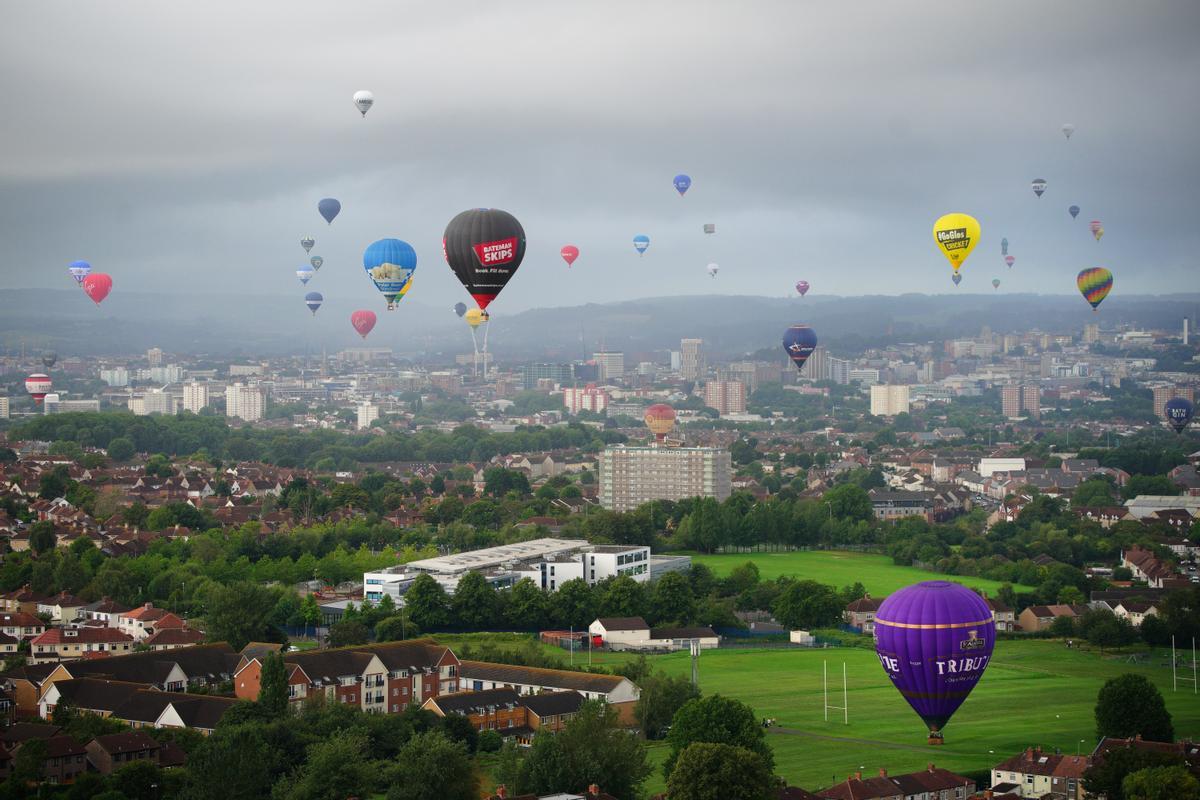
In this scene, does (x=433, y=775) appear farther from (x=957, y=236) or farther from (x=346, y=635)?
(x=957, y=236)

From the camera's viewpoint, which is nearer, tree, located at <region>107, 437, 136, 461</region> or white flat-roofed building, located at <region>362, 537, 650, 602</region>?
white flat-roofed building, located at <region>362, 537, 650, 602</region>

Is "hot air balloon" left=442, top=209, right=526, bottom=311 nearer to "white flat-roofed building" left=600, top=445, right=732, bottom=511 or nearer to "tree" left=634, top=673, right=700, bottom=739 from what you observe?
"tree" left=634, top=673, right=700, bottom=739

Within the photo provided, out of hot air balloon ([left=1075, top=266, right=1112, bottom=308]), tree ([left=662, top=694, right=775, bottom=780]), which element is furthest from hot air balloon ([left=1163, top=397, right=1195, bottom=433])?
tree ([left=662, top=694, right=775, bottom=780])

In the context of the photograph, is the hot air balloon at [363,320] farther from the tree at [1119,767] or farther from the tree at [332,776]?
the tree at [1119,767]

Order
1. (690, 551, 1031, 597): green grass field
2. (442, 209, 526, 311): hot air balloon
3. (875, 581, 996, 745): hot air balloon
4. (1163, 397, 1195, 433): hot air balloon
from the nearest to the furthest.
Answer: (875, 581, 996, 745): hot air balloon
(442, 209, 526, 311): hot air balloon
(690, 551, 1031, 597): green grass field
(1163, 397, 1195, 433): hot air balloon

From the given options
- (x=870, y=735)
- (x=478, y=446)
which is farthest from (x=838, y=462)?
(x=870, y=735)

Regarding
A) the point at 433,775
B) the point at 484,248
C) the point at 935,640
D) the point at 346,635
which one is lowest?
the point at 433,775

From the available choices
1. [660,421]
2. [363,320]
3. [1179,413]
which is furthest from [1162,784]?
[363,320]
